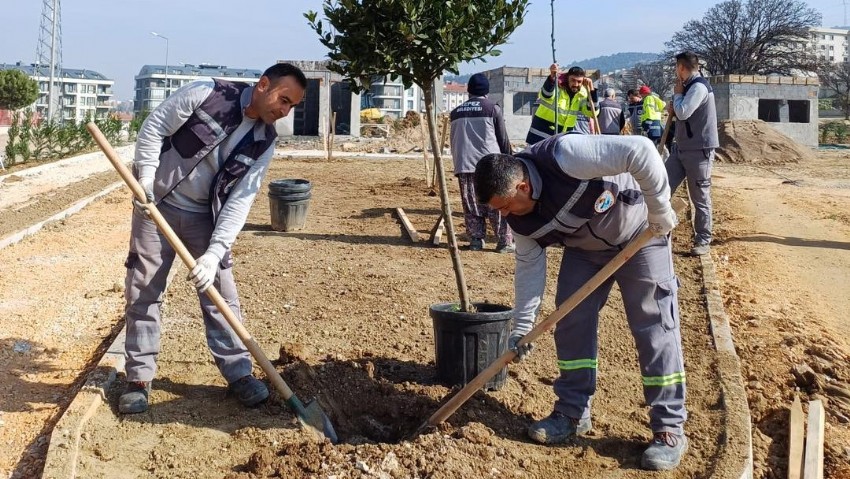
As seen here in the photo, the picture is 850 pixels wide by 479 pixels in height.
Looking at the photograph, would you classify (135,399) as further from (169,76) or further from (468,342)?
(169,76)

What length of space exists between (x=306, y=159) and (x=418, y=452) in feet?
55.0

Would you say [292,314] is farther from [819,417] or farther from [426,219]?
[426,219]

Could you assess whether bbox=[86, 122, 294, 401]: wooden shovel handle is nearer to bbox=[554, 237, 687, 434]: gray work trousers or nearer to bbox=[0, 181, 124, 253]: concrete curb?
bbox=[554, 237, 687, 434]: gray work trousers

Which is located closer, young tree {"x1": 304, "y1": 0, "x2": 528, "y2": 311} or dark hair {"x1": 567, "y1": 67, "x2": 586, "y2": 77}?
young tree {"x1": 304, "y1": 0, "x2": 528, "y2": 311}

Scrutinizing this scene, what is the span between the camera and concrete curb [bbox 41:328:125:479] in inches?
136

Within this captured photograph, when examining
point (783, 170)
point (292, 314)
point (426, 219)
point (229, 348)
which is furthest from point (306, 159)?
point (229, 348)

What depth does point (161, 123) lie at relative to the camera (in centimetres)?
383

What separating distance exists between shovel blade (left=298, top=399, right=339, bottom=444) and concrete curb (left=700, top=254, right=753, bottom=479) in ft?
5.98

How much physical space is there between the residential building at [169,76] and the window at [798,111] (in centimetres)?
9242

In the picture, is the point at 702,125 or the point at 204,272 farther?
the point at 702,125

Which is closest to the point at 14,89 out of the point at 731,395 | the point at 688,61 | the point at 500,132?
the point at 500,132

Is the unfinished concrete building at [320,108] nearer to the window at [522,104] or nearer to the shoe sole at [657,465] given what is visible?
the window at [522,104]

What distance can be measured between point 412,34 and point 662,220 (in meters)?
1.63

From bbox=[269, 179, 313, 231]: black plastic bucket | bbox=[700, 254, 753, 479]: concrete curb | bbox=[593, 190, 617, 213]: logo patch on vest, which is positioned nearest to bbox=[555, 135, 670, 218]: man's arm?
bbox=[593, 190, 617, 213]: logo patch on vest
